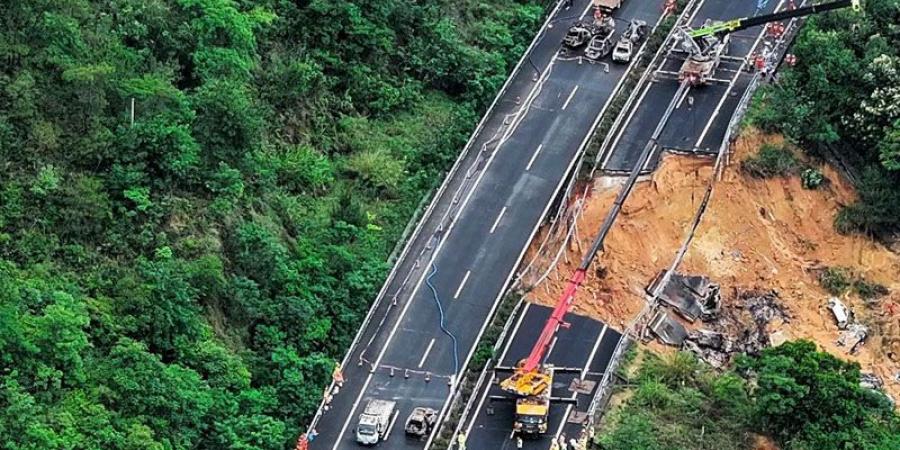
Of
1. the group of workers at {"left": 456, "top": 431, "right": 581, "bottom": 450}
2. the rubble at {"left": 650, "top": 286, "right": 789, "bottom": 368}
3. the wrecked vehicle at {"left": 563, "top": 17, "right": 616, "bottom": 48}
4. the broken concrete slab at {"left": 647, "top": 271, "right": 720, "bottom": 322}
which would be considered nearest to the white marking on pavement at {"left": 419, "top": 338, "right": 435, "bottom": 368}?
the group of workers at {"left": 456, "top": 431, "right": 581, "bottom": 450}

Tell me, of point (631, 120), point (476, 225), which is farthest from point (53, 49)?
point (631, 120)

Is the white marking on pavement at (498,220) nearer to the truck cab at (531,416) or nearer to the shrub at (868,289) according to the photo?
the truck cab at (531,416)

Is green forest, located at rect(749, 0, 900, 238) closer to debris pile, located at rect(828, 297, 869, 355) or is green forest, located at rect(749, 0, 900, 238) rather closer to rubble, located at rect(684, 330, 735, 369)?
debris pile, located at rect(828, 297, 869, 355)

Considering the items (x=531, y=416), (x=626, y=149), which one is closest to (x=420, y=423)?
(x=531, y=416)

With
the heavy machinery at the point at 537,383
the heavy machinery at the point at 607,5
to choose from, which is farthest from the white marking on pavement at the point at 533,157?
the heavy machinery at the point at 607,5

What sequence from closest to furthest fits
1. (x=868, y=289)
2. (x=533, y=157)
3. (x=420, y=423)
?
(x=420, y=423) < (x=868, y=289) < (x=533, y=157)

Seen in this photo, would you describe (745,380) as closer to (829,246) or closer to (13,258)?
(829,246)

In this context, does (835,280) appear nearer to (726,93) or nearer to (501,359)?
(726,93)
